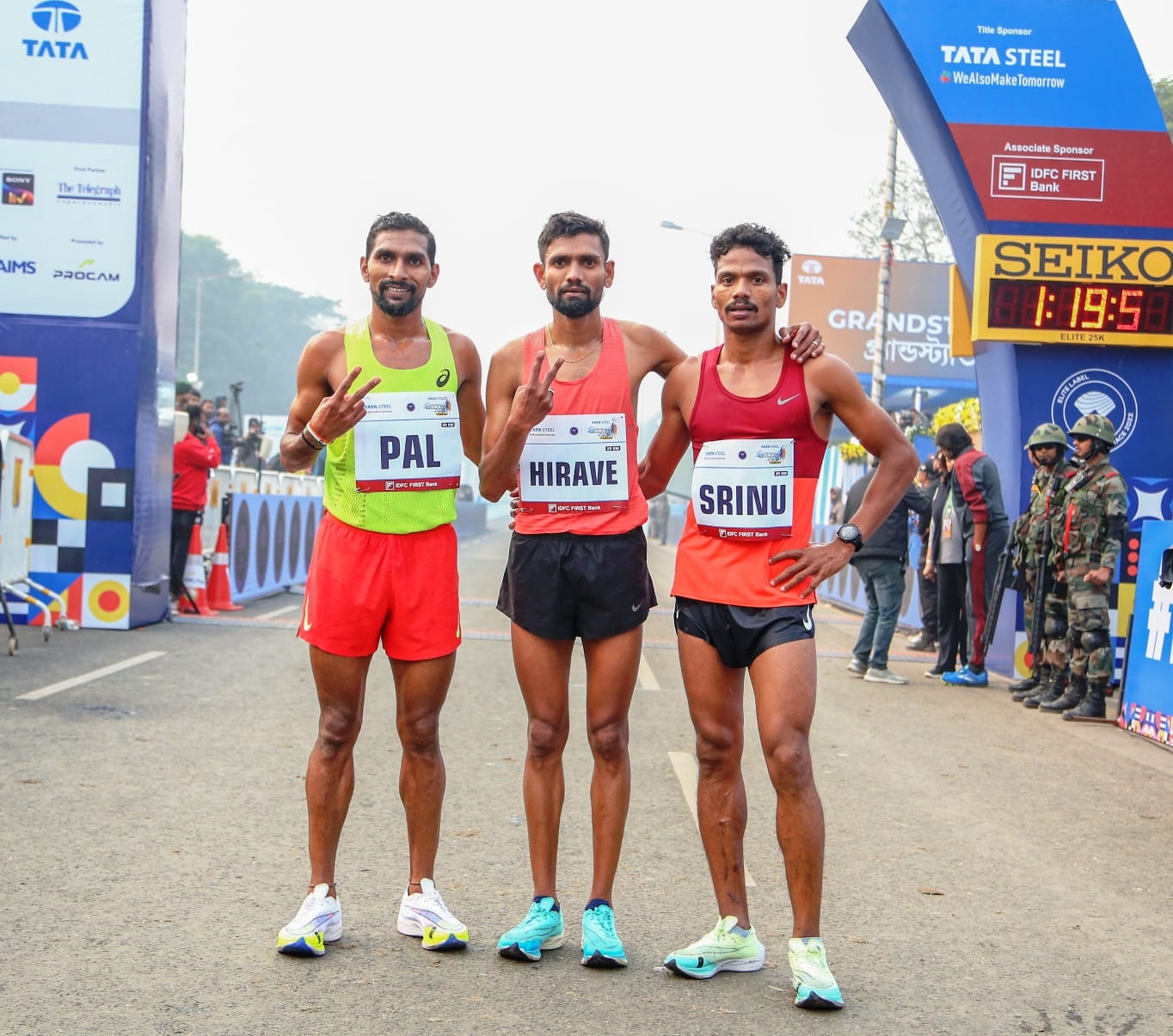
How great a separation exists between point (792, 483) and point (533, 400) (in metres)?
0.85

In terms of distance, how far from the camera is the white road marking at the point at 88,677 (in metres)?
9.25

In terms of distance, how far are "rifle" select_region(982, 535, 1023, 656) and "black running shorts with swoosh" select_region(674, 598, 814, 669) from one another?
7793 millimetres

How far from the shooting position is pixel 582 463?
4559mm

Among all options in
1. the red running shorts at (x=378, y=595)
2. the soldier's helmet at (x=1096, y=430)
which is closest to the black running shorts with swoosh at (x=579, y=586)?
the red running shorts at (x=378, y=595)

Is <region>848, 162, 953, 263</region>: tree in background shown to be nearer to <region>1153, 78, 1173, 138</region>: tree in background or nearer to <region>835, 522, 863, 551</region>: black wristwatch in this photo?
<region>1153, 78, 1173, 138</region>: tree in background

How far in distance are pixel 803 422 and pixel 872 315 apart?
34.2 metres

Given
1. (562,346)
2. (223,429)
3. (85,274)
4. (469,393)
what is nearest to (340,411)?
(469,393)

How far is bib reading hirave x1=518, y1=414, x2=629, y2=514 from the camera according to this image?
456 cm

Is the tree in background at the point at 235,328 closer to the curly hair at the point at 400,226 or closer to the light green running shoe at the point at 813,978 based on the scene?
the curly hair at the point at 400,226

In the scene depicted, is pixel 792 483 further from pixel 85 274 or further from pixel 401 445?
pixel 85 274

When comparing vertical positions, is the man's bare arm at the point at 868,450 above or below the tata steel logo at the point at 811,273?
below

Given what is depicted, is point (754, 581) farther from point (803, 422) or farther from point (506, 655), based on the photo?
point (506, 655)

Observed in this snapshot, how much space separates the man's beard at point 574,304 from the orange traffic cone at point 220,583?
489 inches

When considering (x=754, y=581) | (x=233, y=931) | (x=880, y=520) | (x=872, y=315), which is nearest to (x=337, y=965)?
(x=233, y=931)
